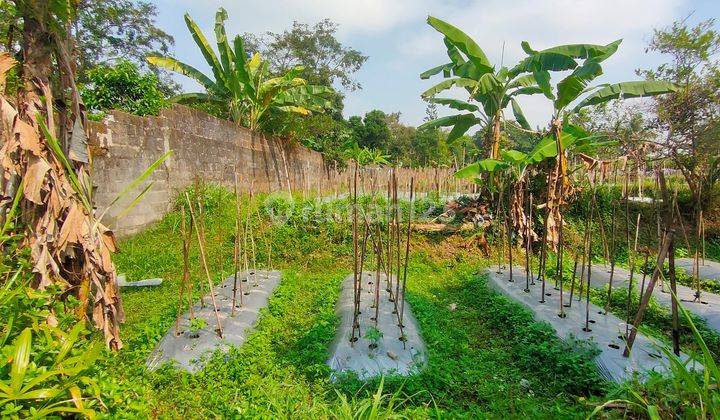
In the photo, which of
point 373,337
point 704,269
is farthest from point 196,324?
point 704,269

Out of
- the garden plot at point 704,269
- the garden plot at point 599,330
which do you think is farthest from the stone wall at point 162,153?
the garden plot at point 704,269

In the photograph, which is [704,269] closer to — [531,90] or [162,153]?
[531,90]

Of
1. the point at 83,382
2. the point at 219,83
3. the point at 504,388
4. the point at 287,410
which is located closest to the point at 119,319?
the point at 83,382

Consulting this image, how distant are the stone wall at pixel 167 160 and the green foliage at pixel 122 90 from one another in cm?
77

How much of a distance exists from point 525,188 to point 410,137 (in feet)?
89.9

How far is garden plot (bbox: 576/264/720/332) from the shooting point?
13.1 ft

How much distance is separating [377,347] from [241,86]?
29.1 feet

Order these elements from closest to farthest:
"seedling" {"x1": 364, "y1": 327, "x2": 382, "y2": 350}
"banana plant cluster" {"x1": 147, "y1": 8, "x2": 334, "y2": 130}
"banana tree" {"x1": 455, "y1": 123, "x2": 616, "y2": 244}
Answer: "seedling" {"x1": 364, "y1": 327, "x2": 382, "y2": 350} → "banana tree" {"x1": 455, "y1": 123, "x2": 616, "y2": 244} → "banana plant cluster" {"x1": 147, "y1": 8, "x2": 334, "y2": 130}

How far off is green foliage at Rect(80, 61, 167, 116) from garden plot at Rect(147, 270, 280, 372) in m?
4.59

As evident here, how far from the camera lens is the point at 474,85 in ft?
24.1

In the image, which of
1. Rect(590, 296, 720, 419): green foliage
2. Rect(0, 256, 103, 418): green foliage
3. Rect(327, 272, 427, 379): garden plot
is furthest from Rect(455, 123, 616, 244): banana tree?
Rect(0, 256, 103, 418): green foliage

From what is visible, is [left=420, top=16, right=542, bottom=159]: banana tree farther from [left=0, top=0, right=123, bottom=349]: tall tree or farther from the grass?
[left=0, top=0, right=123, bottom=349]: tall tree

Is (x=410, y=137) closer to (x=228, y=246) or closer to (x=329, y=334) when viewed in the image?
(x=228, y=246)

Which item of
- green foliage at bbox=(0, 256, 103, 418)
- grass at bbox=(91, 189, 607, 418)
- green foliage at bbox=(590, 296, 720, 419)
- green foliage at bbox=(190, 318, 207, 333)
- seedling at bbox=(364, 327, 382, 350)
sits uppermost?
green foliage at bbox=(0, 256, 103, 418)
